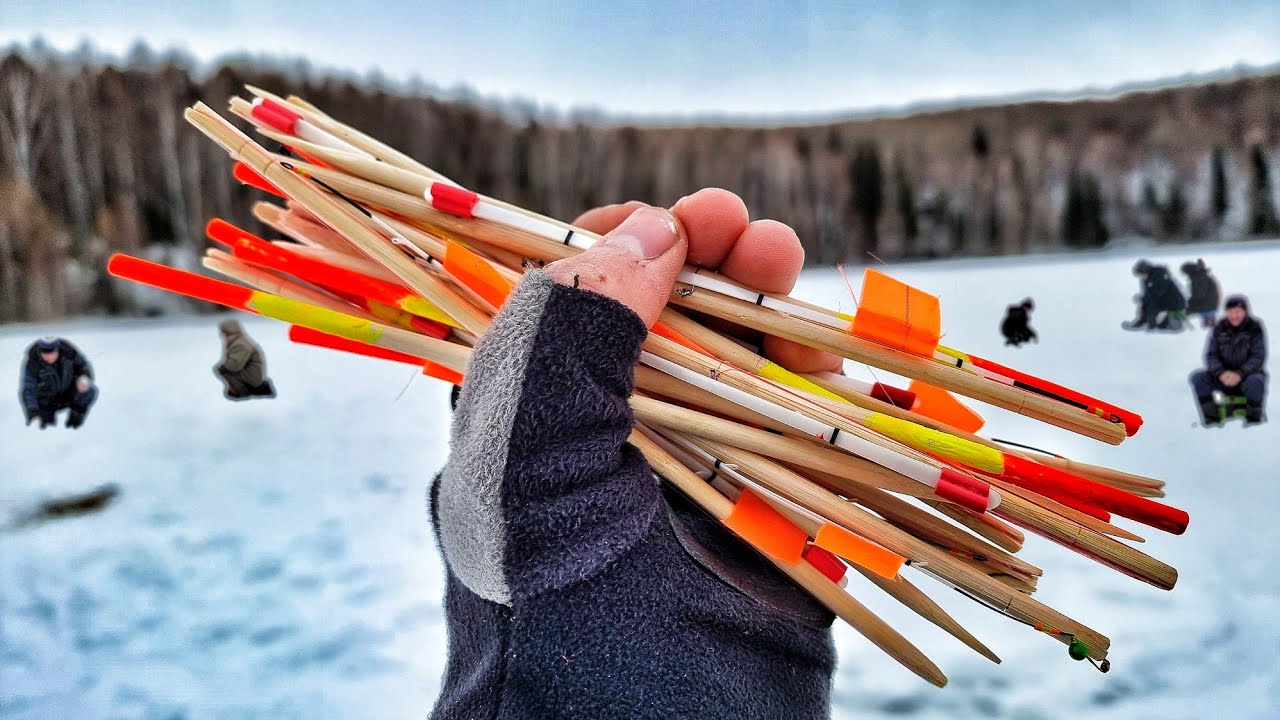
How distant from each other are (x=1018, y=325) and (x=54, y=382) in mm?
1705

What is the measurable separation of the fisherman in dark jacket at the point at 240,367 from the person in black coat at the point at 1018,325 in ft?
4.50

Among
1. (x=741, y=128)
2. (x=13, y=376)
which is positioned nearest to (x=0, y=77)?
(x=13, y=376)

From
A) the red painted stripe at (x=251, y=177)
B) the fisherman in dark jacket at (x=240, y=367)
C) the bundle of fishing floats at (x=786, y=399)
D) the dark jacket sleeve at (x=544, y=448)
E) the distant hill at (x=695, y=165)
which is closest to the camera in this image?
the dark jacket sleeve at (x=544, y=448)

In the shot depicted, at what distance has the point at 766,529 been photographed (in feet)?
1.52

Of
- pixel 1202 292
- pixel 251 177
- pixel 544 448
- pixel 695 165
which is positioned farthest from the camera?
pixel 695 165

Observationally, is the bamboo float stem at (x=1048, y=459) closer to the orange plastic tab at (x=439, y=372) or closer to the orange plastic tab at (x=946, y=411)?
the orange plastic tab at (x=946, y=411)

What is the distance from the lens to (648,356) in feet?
1.63

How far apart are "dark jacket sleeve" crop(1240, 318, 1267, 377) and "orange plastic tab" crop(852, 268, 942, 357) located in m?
1.24

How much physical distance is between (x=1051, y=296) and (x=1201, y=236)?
0.33m

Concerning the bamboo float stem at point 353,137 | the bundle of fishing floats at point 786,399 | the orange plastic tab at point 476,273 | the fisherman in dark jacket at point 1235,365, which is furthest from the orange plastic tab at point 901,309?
the fisherman in dark jacket at point 1235,365

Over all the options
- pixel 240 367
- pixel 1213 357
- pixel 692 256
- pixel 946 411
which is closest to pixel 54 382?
pixel 240 367

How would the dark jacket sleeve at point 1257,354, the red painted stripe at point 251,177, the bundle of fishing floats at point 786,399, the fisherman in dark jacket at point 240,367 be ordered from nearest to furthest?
the bundle of fishing floats at point 786,399
the red painted stripe at point 251,177
the dark jacket sleeve at point 1257,354
the fisherman in dark jacket at point 240,367

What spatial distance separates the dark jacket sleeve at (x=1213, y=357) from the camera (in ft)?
4.62

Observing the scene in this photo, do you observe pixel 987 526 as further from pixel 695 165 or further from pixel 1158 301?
pixel 695 165
